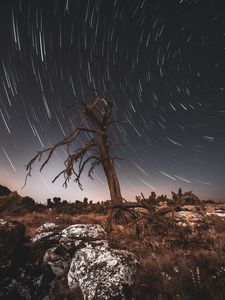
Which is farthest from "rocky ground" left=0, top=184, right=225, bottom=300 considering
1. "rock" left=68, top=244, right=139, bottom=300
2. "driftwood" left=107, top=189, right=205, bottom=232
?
"driftwood" left=107, top=189, right=205, bottom=232

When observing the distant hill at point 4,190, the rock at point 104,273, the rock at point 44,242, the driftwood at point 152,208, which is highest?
the distant hill at point 4,190

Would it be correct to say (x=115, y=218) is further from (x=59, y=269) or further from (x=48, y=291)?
(x=48, y=291)

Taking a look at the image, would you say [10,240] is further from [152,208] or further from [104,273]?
[152,208]

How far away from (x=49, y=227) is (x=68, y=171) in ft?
7.62

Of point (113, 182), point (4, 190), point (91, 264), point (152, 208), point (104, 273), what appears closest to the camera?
point (104, 273)

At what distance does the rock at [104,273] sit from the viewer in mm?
4931

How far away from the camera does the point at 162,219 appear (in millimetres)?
8438

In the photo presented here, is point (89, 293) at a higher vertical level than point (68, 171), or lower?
lower

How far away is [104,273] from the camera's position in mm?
5219

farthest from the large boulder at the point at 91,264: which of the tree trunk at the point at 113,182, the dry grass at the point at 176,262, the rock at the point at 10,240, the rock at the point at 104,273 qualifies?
the tree trunk at the point at 113,182

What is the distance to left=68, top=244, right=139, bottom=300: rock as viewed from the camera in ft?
16.2

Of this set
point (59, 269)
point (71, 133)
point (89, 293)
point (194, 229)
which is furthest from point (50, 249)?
point (71, 133)

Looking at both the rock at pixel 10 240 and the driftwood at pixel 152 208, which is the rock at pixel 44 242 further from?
the driftwood at pixel 152 208

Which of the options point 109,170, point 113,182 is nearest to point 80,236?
point 113,182
